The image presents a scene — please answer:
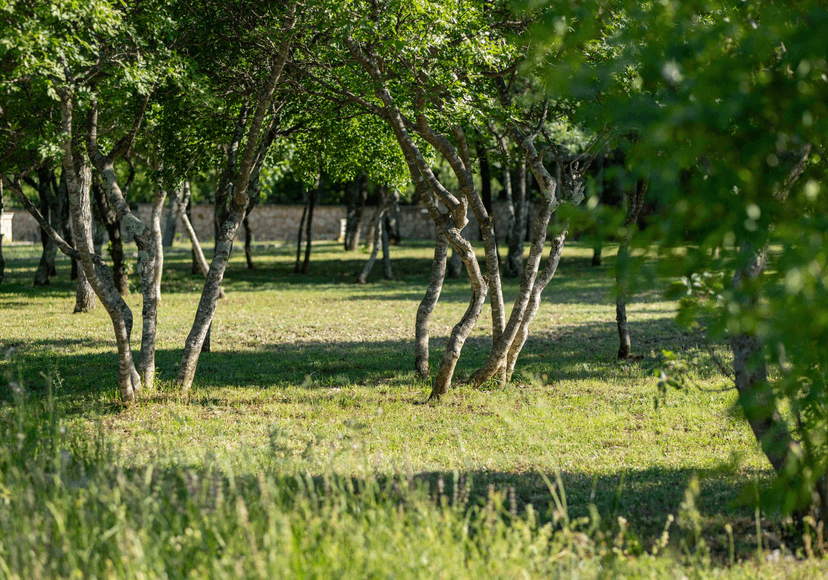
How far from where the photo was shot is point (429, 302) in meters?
9.87

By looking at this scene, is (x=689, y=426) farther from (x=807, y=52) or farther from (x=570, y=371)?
(x=807, y=52)

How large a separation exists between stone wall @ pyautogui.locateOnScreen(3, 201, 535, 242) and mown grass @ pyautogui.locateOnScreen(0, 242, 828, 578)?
88.2 ft

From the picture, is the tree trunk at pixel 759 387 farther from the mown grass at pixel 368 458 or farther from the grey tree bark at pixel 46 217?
the grey tree bark at pixel 46 217

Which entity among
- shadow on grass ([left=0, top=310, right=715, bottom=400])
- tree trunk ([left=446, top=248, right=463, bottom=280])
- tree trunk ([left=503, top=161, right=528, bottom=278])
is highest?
tree trunk ([left=503, top=161, right=528, bottom=278])

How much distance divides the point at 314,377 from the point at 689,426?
5175 millimetres

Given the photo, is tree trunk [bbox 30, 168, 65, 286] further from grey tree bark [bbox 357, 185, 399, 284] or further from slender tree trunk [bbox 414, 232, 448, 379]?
slender tree trunk [bbox 414, 232, 448, 379]

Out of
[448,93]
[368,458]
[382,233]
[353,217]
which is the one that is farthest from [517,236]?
[368,458]

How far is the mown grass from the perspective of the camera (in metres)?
3.61

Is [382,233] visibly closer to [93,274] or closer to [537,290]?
[537,290]

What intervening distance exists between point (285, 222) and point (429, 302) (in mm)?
36450

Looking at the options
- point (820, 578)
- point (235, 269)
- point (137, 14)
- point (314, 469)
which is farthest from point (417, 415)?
point (235, 269)

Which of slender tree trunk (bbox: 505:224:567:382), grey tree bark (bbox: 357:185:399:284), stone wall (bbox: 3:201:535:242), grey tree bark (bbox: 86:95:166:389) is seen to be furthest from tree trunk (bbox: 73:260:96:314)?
stone wall (bbox: 3:201:535:242)

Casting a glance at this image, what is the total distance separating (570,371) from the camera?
10680 millimetres

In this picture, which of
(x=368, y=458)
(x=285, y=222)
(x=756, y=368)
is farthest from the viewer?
(x=285, y=222)
